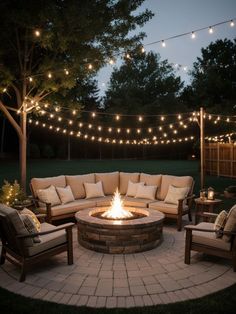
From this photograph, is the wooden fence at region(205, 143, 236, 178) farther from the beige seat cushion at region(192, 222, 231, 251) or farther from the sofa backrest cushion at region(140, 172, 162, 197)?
the beige seat cushion at region(192, 222, 231, 251)

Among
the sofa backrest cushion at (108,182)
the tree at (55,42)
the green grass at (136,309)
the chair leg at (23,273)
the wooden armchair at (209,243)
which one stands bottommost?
the green grass at (136,309)

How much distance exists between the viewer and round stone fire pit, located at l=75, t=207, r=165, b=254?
5.20m

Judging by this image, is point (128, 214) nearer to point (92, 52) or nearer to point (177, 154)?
point (92, 52)

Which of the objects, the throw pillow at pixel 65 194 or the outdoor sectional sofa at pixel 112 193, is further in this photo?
the throw pillow at pixel 65 194

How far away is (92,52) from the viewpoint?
9297mm

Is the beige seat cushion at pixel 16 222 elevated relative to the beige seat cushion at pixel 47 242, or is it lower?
elevated

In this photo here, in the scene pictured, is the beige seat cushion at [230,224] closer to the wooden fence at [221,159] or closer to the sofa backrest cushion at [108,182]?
the sofa backrest cushion at [108,182]

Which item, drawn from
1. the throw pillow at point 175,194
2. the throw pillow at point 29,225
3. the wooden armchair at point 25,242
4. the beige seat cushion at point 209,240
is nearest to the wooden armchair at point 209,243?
the beige seat cushion at point 209,240

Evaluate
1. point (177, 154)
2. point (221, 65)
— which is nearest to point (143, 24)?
point (221, 65)

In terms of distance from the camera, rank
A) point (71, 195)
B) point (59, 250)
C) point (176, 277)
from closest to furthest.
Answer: point (176, 277) → point (59, 250) → point (71, 195)

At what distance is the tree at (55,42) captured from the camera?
7.78m

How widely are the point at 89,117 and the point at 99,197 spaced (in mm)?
24503

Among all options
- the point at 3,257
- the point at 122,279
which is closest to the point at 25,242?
the point at 3,257

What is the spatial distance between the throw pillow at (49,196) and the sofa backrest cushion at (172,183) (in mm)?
2499
